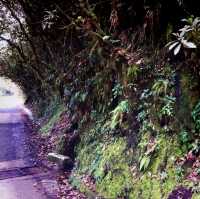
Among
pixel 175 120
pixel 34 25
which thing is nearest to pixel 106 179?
pixel 175 120

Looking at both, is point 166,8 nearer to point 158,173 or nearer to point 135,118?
point 135,118

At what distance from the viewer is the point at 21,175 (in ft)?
35.4

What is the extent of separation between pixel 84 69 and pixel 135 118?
4.47 m

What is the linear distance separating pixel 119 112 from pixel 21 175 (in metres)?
3.65

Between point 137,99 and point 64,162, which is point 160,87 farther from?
point 64,162

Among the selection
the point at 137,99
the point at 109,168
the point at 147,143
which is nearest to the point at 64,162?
the point at 109,168

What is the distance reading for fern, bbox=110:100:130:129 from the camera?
27.8ft

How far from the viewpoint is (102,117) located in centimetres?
1023

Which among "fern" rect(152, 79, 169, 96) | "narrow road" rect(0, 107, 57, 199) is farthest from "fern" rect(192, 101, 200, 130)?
"narrow road" rect(0, 107, 57, 199)

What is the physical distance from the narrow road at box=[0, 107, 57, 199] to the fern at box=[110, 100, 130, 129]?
2010 mm

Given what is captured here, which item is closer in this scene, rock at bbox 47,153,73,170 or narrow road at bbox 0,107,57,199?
narrow road at bbox 0,107,57,199

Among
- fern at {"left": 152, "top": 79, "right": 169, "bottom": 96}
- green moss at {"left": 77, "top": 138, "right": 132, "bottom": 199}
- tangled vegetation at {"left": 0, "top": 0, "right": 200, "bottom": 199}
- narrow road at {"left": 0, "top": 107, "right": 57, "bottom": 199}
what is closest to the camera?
tangled vegetation at {"left": 0, "top": 0, "right": 200, "bottom": 199}

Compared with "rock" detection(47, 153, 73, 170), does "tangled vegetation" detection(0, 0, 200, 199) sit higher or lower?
higher

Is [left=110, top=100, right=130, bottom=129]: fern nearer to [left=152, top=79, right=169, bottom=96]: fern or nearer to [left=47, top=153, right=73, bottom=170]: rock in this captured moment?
[left=152, top=79, right=169, bottom=96]: fern
